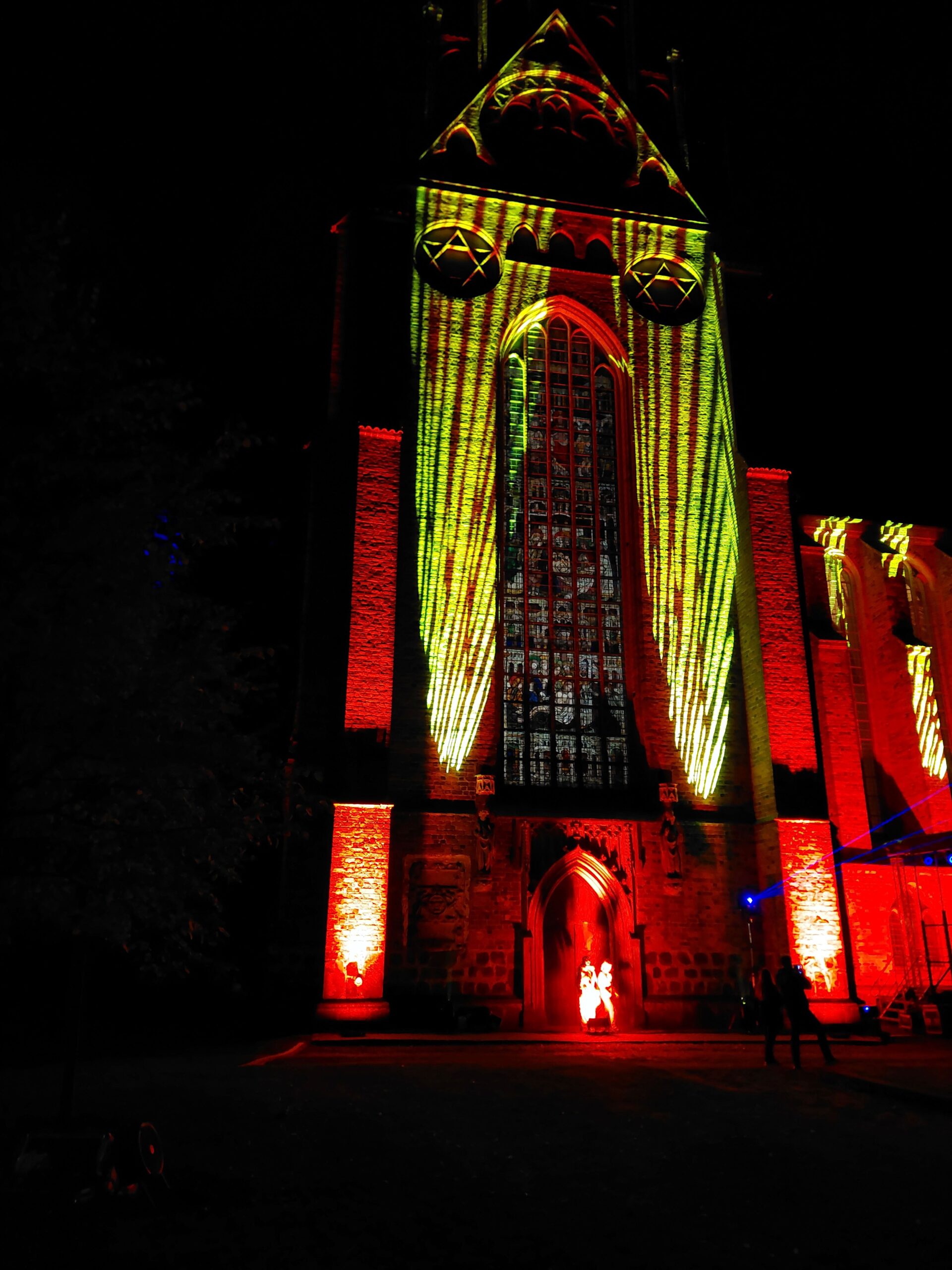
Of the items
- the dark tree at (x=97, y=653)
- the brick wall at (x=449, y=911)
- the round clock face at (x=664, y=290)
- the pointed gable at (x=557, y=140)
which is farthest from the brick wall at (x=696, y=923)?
the pointed gable at (x=557, y=140)

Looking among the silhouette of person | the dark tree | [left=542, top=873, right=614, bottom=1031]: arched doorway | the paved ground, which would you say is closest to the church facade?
[left=542, top=873, right=614, bottom=1031]: arched doorway

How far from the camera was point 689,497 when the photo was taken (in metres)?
20.9

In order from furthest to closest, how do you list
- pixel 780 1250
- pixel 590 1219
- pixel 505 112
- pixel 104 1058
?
pixel 505 112
pixel 104 1058
pixel 590 1219
pixel 780 1250

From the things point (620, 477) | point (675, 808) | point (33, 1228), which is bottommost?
point (33, 1228)

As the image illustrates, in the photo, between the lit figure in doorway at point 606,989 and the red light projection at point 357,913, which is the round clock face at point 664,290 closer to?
the red light projection at point 357,913

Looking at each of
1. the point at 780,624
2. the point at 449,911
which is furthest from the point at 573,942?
the point at 780,624

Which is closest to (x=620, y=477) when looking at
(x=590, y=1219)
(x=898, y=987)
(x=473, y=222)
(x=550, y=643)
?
(x=550, y=643)

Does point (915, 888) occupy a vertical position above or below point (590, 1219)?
above

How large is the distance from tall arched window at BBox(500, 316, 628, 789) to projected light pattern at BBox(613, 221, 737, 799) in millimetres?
835

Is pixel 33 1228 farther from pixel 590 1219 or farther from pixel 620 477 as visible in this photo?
pixel 620 477

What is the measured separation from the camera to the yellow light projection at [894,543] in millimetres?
23406

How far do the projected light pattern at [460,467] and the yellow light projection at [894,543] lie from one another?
10617mm

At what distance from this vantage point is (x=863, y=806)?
67.7 feet

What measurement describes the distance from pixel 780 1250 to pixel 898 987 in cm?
1642
